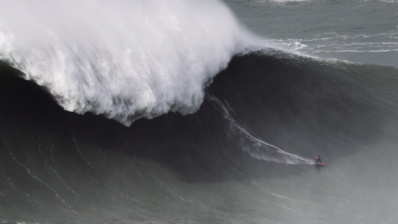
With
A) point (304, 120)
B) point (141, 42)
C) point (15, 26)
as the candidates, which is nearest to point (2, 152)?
point (15, 26)

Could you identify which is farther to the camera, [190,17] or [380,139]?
[190,17]

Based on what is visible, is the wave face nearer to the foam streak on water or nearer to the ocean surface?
the ocean surface

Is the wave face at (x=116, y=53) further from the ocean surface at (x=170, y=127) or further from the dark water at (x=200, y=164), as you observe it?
the dark water at (x=200, y=164)

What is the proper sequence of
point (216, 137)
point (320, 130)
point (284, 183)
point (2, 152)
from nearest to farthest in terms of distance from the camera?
1. point (2, 152)
2. point (284, 183)
3. point (216, 137)
4. point (320, 130)

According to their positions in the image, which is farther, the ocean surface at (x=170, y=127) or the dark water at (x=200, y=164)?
the ocean surface at (x=170, y=127)

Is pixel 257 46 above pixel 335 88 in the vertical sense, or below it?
above

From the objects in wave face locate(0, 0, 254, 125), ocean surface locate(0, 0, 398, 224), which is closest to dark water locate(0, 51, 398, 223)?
ocean surface locate(0, 0, 398, 224)

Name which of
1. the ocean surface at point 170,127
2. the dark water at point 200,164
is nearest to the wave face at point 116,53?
the ocean surface at point 170,127

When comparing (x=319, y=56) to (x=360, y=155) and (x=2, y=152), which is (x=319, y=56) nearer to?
(x=360, y=155)
